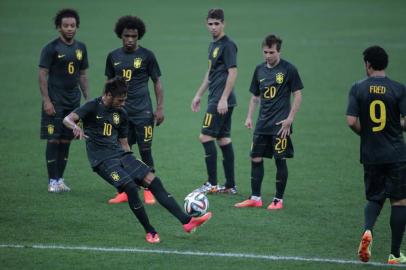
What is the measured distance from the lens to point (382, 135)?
9078mm

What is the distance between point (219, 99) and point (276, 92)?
44.6 inches

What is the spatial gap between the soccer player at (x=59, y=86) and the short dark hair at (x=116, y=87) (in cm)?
268

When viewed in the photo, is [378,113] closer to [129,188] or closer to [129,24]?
[129,188]

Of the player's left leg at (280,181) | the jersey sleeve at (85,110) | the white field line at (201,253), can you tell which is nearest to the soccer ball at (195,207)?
the white field line at (201,253)

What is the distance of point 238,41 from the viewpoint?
29484mm

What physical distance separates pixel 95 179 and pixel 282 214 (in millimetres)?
3574

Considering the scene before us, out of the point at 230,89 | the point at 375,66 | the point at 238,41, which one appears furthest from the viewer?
the point at 238,41

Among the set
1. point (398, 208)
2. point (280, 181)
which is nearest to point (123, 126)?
point (280, 181)

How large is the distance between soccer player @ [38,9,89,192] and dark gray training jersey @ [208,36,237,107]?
2.02 meters

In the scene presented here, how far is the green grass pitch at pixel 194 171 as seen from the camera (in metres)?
9.45

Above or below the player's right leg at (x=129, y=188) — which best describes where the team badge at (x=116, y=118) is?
above

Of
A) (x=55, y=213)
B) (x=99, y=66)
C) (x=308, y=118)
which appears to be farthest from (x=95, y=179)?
(x=99, y=66)

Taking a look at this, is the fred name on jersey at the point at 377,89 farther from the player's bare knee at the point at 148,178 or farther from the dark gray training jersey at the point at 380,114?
the player's bare knee at the point at 148,178

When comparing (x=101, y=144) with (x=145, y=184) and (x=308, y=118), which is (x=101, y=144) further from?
(x=308, y=118)
